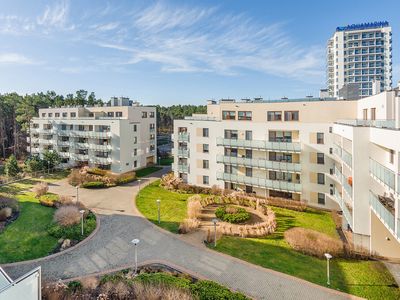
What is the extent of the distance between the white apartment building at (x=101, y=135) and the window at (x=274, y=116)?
75.2 ft

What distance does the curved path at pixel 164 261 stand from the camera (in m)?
15.1

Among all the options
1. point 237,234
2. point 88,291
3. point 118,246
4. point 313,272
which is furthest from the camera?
point 237,234

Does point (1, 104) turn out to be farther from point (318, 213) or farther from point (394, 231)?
point (394, 231)

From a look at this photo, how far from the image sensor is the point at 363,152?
18812mm

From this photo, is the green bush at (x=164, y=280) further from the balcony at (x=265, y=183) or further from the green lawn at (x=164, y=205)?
the balcony at (x=265, y=183)

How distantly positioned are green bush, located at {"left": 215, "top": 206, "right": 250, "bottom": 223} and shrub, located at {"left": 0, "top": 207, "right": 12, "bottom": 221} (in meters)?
18.3

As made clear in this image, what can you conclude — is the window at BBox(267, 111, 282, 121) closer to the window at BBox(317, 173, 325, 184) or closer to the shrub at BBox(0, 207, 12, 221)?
the window at BBox(317, 173, 325, 184)

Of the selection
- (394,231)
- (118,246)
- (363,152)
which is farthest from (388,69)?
(118,246)

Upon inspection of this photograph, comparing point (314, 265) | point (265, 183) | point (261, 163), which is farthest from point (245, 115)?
point (314, 265)

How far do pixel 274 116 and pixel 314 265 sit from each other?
17628 millimetres

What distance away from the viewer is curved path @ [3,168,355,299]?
15125 mm

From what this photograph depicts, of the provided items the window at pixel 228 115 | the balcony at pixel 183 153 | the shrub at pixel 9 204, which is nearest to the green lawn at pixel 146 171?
the balcony at pixel 183 153

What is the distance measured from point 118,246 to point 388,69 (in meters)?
90.5

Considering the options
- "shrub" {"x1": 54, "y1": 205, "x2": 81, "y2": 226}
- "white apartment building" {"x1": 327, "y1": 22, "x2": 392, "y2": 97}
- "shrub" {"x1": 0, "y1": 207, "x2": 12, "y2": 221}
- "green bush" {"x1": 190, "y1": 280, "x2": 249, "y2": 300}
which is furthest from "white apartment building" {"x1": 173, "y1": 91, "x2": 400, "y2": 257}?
"white apartment building" {"x1": 327, "y1": 22, "x2": 392, "y2": 97}
